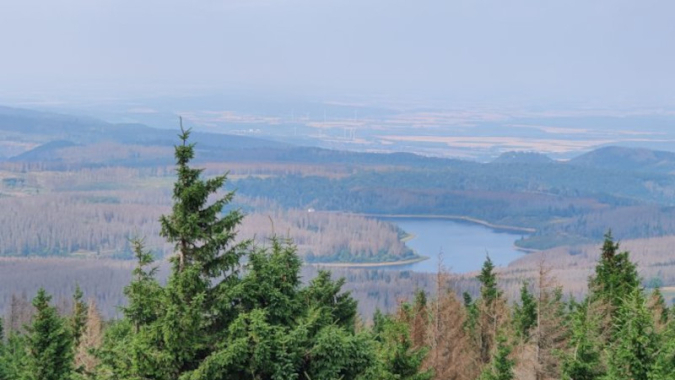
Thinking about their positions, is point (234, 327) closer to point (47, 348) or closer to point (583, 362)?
point (583, 362)

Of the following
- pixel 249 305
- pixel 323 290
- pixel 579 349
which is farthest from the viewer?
pixel 323 290

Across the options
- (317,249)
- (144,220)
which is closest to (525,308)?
(317,249)

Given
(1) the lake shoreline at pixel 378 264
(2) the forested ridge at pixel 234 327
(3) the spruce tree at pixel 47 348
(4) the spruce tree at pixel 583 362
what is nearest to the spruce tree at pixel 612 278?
(4) the spruce tree at pixel 583 362

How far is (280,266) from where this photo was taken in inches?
588

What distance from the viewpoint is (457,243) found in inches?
6304

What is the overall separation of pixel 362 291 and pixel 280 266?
8590 cm

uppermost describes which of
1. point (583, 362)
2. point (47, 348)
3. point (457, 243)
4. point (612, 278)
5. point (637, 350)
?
A: point (637, 350)

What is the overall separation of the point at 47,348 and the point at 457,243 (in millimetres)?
141156

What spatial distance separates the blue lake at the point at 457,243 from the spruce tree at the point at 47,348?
105080mm

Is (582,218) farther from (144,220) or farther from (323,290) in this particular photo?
(323,290)

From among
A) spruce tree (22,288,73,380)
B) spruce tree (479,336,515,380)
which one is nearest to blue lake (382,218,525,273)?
spruce tree (22,288,73,380)

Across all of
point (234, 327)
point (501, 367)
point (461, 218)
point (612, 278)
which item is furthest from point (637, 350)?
point (461, 218)

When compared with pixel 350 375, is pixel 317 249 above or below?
below

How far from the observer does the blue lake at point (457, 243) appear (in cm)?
13638
